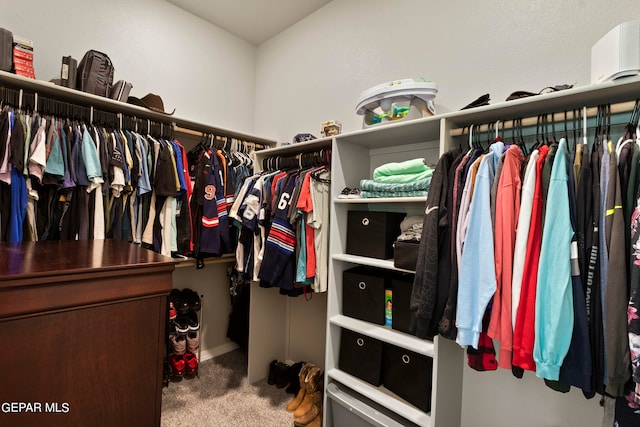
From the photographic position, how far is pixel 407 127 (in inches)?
60.2

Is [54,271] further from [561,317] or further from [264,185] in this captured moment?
[264,185]

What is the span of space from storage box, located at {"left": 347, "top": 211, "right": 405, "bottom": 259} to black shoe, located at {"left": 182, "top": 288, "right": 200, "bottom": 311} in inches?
54.5

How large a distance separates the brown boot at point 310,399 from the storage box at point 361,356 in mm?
394

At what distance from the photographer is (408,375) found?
151 cm

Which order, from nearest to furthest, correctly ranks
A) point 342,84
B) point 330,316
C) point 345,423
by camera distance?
1. point 345,423
2. point 330,316
3. point 342,84

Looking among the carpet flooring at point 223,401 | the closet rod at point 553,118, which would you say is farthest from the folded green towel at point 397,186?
the carpet flooring at point 223,401

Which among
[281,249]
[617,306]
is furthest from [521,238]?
[281,249]

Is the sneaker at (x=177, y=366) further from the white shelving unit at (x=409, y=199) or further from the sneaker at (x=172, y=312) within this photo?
the white shelving unit at (x=409, y=199)

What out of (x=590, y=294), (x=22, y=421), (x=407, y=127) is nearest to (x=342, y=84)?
(x=407, y=127)

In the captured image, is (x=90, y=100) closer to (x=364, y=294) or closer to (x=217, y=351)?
(x=364, y=294)

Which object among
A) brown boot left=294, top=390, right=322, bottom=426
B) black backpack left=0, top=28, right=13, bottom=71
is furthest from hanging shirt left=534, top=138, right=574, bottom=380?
black backpack left=0, top=28, right=13, bottom=71

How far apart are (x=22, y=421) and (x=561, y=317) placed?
132 cm

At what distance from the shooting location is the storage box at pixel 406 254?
54.2 inches

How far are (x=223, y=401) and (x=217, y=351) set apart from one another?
2.34 ft
